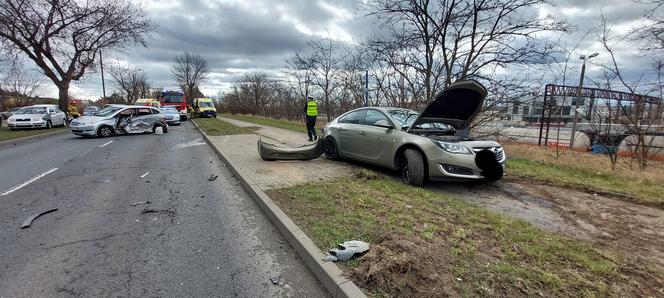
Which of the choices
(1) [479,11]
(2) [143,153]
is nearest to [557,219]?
(1) [479,11]

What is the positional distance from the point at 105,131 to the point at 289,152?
1183cm

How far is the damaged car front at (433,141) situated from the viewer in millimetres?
5656

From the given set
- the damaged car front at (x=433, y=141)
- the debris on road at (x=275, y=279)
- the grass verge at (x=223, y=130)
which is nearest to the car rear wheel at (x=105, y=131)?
the grass verge at (x=223, y=130)

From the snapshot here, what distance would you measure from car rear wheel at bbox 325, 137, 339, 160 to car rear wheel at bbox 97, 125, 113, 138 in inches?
484

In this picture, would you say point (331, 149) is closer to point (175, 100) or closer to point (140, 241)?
point (140, 241)

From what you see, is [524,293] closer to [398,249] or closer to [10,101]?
[398,249]

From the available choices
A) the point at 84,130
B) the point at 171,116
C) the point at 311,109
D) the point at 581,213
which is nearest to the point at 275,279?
the point at 581,213

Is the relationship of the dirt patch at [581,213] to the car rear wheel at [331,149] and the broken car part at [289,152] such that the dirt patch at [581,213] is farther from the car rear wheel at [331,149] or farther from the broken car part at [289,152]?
the broken car part at [289,152]

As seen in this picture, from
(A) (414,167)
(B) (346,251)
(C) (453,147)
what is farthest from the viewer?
(A) (414,167)

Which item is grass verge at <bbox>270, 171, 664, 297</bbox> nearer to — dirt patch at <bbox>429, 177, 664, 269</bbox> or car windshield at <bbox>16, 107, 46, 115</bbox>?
dirt patch at <bbox>429, 177, 664, 269</bbox>

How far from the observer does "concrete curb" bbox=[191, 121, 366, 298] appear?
2674 mm

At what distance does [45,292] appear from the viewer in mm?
2785

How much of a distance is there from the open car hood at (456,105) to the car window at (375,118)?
0.70 m

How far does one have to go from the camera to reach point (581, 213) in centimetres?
477
